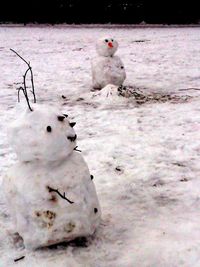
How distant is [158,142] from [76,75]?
12.0ft

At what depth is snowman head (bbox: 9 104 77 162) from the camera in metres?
1.98

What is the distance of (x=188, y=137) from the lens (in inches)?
151

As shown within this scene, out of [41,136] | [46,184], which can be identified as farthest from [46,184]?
[41,136]

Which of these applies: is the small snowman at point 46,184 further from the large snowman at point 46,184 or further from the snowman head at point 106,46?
the snowman head at point 106,46

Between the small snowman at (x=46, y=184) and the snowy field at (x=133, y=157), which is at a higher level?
the small snowman at (x=46, y=184)

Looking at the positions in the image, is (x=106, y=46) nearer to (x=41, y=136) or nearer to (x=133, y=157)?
(x=133, y=157)

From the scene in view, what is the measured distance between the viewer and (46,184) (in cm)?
205

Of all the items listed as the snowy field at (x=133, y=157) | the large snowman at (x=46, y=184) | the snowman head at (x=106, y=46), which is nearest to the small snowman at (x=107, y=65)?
the snowman head at (x=106, y=46)

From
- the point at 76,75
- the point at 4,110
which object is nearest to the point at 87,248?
the point at 4,110

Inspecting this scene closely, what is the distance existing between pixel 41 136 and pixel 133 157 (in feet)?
5.21

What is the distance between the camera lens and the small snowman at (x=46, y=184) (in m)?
2.00

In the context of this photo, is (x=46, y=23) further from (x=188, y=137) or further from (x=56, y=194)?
(x=56, y=194)

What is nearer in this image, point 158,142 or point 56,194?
point 56,194
